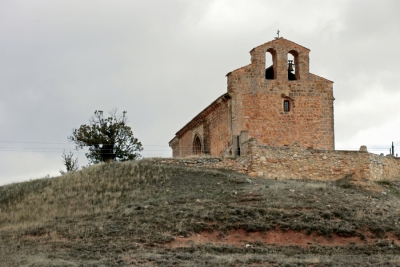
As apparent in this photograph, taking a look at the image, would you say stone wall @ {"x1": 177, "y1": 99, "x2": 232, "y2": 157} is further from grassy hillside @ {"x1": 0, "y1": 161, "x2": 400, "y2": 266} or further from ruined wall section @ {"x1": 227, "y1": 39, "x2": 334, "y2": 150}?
grassy hillside @ {"x1": 0, "y1": 161, "x2": 400, "y2": 266}

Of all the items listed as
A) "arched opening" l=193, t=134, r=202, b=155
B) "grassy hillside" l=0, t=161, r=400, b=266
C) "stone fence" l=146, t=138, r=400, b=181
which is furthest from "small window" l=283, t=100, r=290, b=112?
"arched opening" l=193, t=134, r=202, b=155

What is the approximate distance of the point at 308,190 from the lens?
81.9 feet

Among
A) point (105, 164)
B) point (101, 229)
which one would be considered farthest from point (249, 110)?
point (101, 229)

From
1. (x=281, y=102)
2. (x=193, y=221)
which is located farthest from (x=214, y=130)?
(x=193, y=221)

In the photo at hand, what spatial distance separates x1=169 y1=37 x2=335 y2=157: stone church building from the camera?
107 feet

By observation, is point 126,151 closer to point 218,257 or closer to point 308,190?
point 308,190

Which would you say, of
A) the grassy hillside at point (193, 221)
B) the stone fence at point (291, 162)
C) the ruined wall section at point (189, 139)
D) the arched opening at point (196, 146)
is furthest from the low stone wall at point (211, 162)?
the arched opening at point (196, 146)

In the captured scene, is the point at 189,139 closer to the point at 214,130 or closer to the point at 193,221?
the point at 214,130

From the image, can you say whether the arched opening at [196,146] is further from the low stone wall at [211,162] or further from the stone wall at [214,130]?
the low stone wall at [211,162]

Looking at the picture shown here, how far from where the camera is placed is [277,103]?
109ft

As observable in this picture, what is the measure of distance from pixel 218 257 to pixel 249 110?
1627 centimetres

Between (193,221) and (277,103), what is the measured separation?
1369 cm

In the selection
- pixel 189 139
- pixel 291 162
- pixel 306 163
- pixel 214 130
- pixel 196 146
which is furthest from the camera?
pixel 189 139

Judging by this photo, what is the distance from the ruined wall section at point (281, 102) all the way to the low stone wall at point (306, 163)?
3.27 meters
